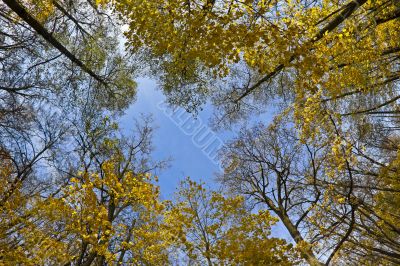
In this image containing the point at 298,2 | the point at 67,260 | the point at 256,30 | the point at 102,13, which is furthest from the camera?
the point at 102,13

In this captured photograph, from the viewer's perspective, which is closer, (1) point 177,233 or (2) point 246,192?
(1) point 177,233

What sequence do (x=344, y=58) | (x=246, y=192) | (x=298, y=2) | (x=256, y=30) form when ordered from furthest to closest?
(x=246, y=192) < (x=298, y=2) < (x=344, y=58) < (x=256, y=30)

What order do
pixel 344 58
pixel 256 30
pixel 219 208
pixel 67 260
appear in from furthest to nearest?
pixel 219 208, pixel 344 58, pixel 67 260, pixel 256 30

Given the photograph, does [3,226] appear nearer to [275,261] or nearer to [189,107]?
[189,107]

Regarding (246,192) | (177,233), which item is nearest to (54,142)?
(177,233)

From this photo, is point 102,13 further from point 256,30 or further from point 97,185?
point 256,30

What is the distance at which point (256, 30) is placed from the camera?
334cm

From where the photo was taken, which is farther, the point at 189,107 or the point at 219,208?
the point at 219,208

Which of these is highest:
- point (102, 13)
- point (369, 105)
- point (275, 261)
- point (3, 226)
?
point (102, 13)

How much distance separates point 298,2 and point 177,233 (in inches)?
270

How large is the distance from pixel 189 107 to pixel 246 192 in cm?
626

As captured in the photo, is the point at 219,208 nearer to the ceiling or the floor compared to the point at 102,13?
nearer to the floor

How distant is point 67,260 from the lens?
5047 millimetres

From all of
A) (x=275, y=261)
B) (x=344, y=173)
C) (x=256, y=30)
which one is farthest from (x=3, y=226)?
(x=344, y=173)
